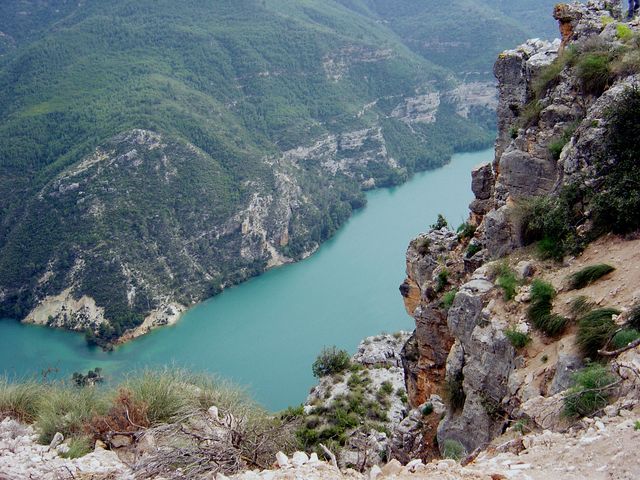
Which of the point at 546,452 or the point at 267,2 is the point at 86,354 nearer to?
the point at 546,452

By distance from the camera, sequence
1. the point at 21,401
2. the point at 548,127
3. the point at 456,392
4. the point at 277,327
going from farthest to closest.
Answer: the point at 277,327 < the point at 21,401 < the point at 548,127 < the point at 456,392

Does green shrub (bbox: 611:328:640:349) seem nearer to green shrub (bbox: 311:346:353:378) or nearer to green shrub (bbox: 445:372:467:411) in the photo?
green shrub (bbox: 445:372:467:411)

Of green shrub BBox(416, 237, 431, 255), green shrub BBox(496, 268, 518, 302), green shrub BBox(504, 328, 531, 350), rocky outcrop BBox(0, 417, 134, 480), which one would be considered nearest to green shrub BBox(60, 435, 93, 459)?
rocky outcrop BBox(0, 417, 134, 480)

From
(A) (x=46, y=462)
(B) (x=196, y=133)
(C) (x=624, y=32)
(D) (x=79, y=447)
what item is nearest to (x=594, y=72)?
(C) (x=624, y=32)

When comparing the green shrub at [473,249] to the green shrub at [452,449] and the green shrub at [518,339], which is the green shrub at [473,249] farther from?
the green shrub at [452,449]

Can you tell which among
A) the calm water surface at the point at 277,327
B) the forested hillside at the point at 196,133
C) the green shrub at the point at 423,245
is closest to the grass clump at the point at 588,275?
the green shrub at the point at 423,245

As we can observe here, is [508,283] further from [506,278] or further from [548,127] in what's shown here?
[548,127]
